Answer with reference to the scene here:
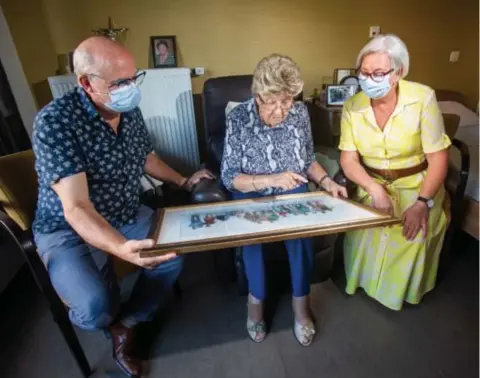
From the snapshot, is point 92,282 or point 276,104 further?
point 276,104

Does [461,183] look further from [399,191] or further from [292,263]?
[292,263]

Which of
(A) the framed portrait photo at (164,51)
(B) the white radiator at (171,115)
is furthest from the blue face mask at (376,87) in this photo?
(A) the framed portrait photo at (164,51)

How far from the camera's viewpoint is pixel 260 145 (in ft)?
4.03

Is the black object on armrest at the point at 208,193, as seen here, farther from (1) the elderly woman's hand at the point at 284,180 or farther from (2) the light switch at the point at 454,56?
(2) the light switch at the point at 454,56

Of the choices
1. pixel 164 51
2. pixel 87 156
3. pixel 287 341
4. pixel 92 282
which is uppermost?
pixel 164 51

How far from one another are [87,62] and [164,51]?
4.88ft

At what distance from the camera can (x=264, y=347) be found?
4.03ft

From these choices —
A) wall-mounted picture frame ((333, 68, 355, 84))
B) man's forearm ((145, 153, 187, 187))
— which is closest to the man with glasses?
man's forearm ((145, 153, 187, 187))

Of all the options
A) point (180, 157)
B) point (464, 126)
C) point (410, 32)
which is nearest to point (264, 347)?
point (180, 157)

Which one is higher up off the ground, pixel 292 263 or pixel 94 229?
pixel 94 229

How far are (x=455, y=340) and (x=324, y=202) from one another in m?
0.81

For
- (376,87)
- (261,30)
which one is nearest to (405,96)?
(376,87)

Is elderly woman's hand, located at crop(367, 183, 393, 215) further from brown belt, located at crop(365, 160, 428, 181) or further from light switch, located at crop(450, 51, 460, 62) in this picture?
light switch, located at crop(450, 51, 460, 62)

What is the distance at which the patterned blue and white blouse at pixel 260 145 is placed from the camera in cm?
122
